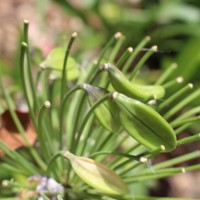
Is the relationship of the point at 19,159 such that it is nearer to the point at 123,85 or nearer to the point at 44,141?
the point at 44,141

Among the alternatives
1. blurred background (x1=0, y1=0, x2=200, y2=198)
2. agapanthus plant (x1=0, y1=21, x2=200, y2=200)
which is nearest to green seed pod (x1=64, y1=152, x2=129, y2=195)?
agapanthus plant (x1=0, y1=21, x2=200, y2=200)

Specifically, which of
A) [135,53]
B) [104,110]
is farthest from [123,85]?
[135,53]

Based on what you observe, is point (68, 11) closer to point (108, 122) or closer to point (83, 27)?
point (83, 27)

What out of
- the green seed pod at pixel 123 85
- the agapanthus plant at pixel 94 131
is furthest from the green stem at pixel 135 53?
Result: the green seed pod at pixel 123 85

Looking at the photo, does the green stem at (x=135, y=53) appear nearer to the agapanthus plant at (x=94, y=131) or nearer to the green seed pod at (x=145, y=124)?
the agapanthus plant at (x=94, y=131)

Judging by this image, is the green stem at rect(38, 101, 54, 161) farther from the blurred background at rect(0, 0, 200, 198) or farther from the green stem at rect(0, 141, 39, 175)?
the blurred background at rect(0, 0, 200, 198)

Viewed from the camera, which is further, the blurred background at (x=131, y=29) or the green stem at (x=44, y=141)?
the blurred background at (x=131, y=29)

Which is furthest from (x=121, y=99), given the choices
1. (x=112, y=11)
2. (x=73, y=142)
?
(x=112, y=11)
